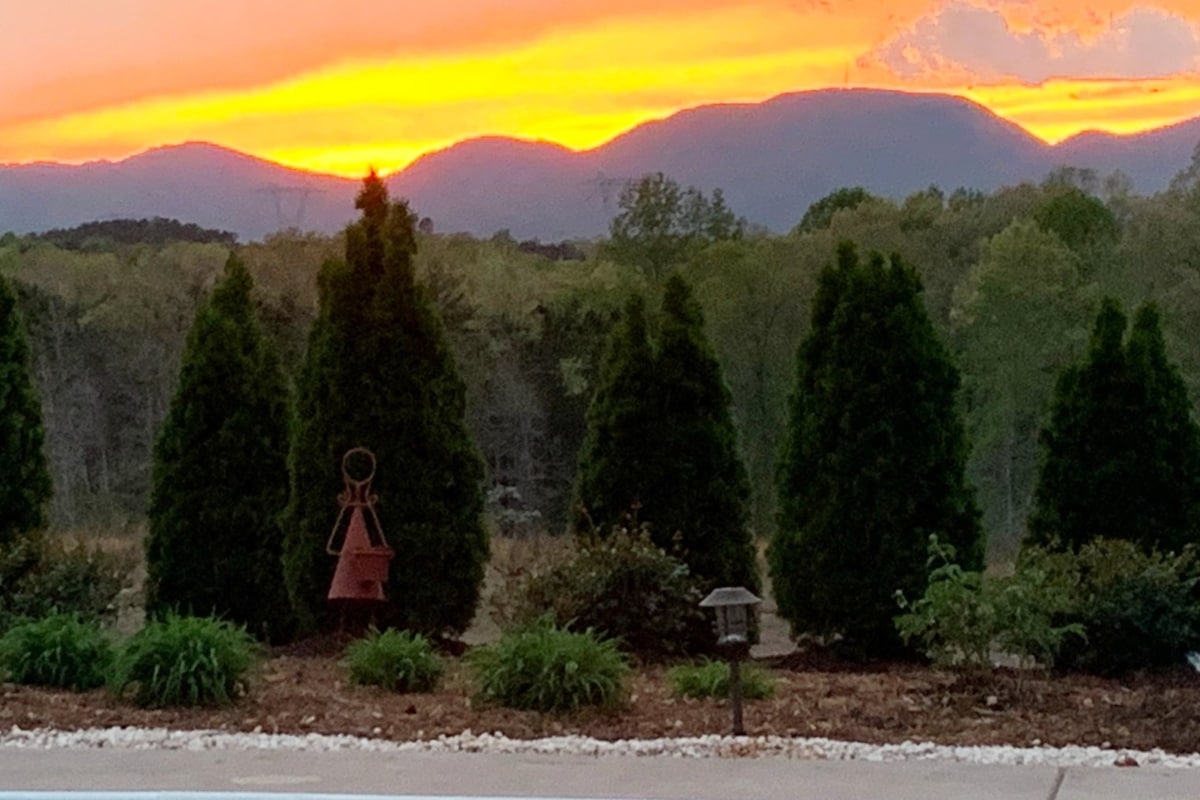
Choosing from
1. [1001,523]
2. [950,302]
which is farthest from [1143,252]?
[1001,523]

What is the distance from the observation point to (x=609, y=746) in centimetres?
788

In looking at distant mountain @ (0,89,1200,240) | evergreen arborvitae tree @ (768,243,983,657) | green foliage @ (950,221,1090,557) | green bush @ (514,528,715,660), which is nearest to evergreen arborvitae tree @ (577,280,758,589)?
evergreen arborvitae tree @ (768,243,983,657)

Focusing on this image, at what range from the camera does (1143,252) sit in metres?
29.1

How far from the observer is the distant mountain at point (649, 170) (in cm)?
2814

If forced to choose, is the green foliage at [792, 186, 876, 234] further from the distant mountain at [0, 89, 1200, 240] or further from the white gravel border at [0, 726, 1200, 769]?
the white gravel border at [0, 726, 1200, 769]

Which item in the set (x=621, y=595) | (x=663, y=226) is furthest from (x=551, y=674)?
(x=663, y=226)

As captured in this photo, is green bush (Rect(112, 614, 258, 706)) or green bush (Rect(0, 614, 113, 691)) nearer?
green bush (Rect(112, 614, 258, 706))

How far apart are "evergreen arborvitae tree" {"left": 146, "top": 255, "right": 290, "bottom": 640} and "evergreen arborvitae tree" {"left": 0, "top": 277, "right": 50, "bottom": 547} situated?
3.18 ft

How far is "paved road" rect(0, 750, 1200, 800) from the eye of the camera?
6750 millimetres

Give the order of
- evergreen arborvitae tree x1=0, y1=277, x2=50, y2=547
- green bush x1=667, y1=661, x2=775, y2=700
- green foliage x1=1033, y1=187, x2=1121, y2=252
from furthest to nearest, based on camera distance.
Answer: green foliage x1=1033, y1=187, x2=1121, y2=252 < evergreen arborvitae tree x1=0, y1=277, x2=50, y2=547 < green bush x1=667, y1=661, x2=775, y2=700

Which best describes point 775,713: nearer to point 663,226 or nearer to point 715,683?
point 715,683

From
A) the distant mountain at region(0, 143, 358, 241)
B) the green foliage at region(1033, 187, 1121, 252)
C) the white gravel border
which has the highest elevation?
the distant mountain at region(0, 143, 358, 241)

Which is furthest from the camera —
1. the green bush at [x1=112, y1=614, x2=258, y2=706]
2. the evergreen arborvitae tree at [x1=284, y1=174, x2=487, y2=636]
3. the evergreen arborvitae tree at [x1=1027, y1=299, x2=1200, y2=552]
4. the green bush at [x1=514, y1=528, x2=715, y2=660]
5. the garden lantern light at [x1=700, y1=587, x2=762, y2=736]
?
the evergreen arborvitae tree at [x1=284, y1=174, x2=487, y2=636]

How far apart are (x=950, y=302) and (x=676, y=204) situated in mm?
5742
